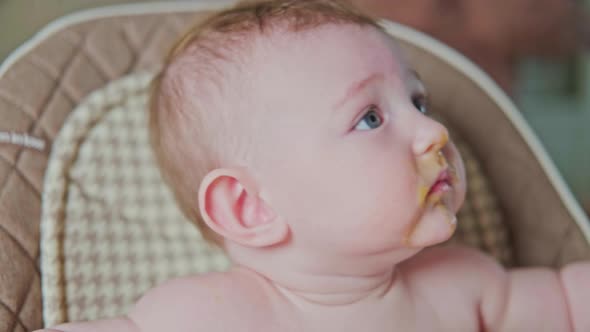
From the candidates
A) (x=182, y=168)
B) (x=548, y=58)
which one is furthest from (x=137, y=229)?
(x=548, y=58)

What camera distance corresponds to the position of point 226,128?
0.80m

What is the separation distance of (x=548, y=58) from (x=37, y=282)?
1.39 m

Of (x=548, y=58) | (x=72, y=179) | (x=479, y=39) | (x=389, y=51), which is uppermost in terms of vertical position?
(x=389, y=51)

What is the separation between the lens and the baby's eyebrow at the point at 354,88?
2.56ft

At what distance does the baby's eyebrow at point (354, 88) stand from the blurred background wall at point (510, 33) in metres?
0.77

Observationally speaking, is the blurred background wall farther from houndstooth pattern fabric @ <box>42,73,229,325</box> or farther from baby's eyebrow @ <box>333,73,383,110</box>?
baby's eyebrow @ <box>333,73,383,110</box>

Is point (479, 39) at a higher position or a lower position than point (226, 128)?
lower

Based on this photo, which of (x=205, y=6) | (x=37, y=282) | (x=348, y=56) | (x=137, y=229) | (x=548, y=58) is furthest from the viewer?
(x=548, y=58)

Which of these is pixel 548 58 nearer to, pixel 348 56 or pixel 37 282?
pixel 348 56

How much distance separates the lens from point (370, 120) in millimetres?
793

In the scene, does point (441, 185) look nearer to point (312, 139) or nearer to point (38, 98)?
point (312, 139)

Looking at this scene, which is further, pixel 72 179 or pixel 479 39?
→ pixel 479 39

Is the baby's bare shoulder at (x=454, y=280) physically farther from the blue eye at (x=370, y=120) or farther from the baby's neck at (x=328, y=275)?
the blue eye at (x=370, y=120)

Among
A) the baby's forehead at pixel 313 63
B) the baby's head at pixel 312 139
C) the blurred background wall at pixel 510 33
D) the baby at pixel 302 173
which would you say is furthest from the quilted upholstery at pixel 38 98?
the blurred background wall at pixel 510 33
